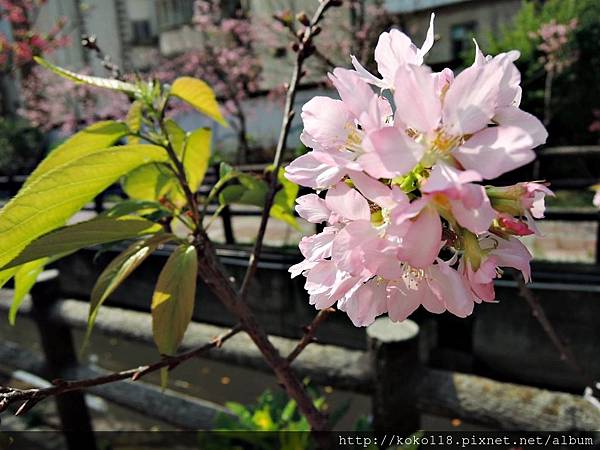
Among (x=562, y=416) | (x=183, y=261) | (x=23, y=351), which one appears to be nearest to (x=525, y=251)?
(x=183, y=261)

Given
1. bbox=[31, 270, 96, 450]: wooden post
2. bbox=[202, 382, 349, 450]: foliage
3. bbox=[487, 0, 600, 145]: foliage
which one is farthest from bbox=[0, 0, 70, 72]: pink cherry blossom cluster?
bbox=[487, 0, 600, 145]: foliage

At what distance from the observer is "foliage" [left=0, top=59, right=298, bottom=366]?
1.97 feet

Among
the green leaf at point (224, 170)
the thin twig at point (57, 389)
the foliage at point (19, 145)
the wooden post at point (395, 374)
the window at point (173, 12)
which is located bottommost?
the foliage at point (19, 145)

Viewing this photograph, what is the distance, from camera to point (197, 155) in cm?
95

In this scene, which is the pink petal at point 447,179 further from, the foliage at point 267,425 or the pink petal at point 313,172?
the foliage at point 267,425

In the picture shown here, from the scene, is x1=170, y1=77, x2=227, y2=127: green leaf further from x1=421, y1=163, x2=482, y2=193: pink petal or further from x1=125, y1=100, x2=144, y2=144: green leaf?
x1=421, y1=163, x2=482, y2=193: pink petal

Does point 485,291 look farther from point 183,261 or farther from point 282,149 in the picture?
point 282,149

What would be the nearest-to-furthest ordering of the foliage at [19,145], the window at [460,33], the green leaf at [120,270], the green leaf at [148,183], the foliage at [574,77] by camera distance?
1. the green leaf at [120,270]
2. the green leaf at [148,183]
3. the foliage at [574,77]
4. the window at [460,33]
5. the foliage at [19,145]

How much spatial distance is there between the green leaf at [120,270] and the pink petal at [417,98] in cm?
44

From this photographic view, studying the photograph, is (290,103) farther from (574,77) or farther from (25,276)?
(574,77)

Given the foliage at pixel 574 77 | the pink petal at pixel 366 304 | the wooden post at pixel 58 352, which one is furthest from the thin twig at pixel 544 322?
the foliage at pixel 574 77

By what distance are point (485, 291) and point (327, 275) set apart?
136 millimetres

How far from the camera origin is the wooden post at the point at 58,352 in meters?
2.25

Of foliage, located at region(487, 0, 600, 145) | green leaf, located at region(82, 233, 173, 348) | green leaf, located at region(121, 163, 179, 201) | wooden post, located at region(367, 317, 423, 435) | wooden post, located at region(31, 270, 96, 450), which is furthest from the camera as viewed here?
foliage, located at region(487, 0, 600, 145)
